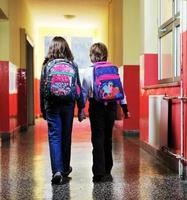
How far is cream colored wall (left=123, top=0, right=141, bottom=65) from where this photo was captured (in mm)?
8070

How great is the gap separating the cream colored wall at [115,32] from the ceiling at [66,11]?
0.66 meters

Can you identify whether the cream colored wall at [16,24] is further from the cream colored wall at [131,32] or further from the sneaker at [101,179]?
the sneaker at [101,179]

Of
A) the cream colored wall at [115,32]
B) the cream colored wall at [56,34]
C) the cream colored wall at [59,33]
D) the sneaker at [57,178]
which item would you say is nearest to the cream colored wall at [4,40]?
the cream colored wall at [115,32]

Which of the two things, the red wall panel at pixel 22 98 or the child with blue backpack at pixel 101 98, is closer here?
the child with blue backpack at pixel 101 98

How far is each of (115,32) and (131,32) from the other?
1.42 metres

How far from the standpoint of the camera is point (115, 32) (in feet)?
31.2

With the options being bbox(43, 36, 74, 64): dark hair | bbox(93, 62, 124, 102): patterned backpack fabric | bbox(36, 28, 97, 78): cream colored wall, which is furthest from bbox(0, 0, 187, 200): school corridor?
bbox(36, 28, 97, 78): cream colored wall

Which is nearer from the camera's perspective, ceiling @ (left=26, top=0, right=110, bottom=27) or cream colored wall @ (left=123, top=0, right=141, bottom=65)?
cream colored wall @ (left=123, top=0, right=141, bottom=65)

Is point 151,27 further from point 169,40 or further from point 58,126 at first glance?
point 58,126

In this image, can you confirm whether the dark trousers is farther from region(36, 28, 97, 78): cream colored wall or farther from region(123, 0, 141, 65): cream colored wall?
region(36, 28, 97, 78): cream colored wall

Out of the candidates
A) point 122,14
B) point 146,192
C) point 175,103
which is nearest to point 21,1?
point 122,14

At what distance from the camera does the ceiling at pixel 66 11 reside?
1073 centimetres

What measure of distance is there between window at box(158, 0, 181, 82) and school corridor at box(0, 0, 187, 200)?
0.01 meters

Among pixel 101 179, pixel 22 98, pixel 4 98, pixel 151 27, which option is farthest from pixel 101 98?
pixel 22 98
